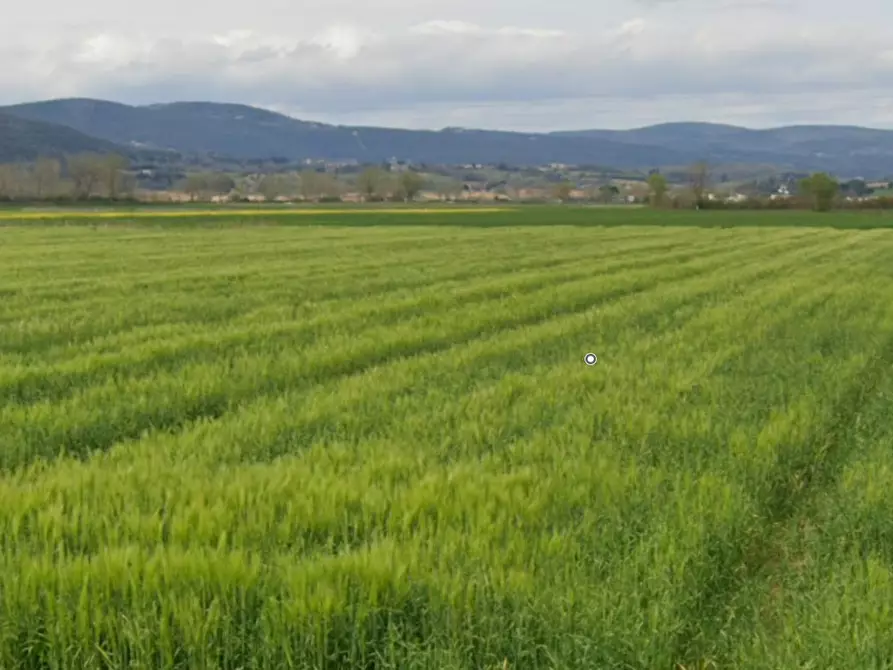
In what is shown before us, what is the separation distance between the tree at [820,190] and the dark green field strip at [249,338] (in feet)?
357

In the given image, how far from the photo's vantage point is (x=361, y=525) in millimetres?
5914

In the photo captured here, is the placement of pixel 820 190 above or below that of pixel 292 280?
above

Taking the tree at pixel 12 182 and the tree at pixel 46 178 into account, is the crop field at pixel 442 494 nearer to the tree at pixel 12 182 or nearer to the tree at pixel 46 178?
the tree at pixel 12 182

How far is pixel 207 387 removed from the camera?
10.4m

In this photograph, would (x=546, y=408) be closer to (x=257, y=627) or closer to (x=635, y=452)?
(x=635, y=452)

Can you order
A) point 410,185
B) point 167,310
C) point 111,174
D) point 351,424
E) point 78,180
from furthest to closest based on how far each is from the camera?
point 410,185
point 111,174
point 78,180
point 167,310
point 351,424

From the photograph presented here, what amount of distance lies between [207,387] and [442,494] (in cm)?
479

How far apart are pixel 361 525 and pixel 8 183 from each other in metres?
186

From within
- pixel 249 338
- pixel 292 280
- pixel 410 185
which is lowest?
pixel 292 280

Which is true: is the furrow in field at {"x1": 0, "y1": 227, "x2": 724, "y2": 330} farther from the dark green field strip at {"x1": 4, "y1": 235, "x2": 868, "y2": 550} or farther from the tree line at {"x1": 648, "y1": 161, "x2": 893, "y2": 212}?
the tree line at {"x1": 648, "y1": 161, "x2": 893, "y2": 212}

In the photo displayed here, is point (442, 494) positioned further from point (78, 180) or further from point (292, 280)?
point (78, 180)

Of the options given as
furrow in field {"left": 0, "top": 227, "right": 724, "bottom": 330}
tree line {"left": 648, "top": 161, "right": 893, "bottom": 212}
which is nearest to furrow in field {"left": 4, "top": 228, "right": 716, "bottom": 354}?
furrow in field {"left": 0, "top": 227, "right": 724, "bottom": 330}

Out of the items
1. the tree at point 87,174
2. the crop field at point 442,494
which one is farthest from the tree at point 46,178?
the crop field at point 442,494

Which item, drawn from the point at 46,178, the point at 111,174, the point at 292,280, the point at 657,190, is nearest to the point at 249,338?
the point at 292,280
